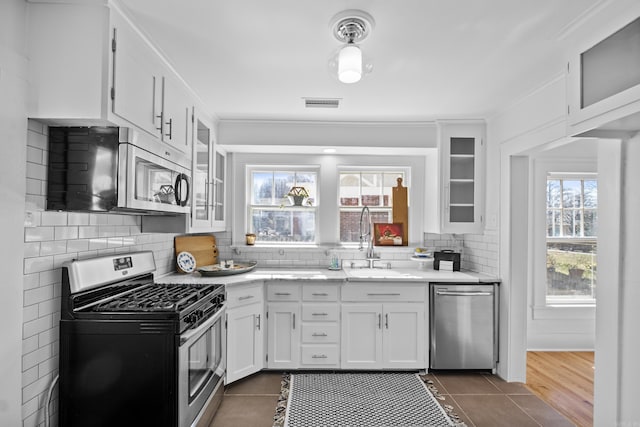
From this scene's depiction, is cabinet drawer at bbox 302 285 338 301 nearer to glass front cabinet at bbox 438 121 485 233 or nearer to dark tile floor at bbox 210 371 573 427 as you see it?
dark tile floor at bbox 210 371 573 427

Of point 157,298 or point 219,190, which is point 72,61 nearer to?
point 157,298

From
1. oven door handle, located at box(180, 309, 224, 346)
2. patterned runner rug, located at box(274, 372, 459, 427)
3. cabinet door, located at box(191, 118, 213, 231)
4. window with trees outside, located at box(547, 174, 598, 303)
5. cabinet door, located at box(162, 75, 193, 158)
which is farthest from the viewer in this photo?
window with trees outside, located at box(547, 174, 598, 303)

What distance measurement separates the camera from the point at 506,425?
253 cm

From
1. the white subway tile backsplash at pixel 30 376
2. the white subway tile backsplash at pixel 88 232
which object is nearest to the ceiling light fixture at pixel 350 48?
the white subway tile backsplash at pixel 88 232

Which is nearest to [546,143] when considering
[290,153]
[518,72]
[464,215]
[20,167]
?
[518,72]

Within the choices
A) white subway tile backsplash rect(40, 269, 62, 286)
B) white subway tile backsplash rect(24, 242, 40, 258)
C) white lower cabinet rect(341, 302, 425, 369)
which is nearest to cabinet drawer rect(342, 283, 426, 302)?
white lower cabinet rect(341, 302, 425, 369)

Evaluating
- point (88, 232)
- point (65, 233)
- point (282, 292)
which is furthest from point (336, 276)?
point (65, 233)

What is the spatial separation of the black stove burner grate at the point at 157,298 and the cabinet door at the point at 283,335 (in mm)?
744

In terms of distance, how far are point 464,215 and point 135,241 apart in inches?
116

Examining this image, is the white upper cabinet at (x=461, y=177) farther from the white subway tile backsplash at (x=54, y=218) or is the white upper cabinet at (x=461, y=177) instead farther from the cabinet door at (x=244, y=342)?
the white subway tile backsplash at (x=54, y=218)

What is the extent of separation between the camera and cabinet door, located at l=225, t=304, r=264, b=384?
3.00 m

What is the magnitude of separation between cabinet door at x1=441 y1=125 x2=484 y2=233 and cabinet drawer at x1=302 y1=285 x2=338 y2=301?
1287mm

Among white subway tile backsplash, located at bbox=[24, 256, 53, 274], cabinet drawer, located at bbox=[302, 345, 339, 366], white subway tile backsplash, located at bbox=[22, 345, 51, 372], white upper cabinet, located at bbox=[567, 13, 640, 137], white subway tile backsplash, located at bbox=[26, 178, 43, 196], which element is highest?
white upper cabinet, located at bbox=[567, 13, 640, 137]

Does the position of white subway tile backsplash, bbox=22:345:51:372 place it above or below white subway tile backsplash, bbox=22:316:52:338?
below
